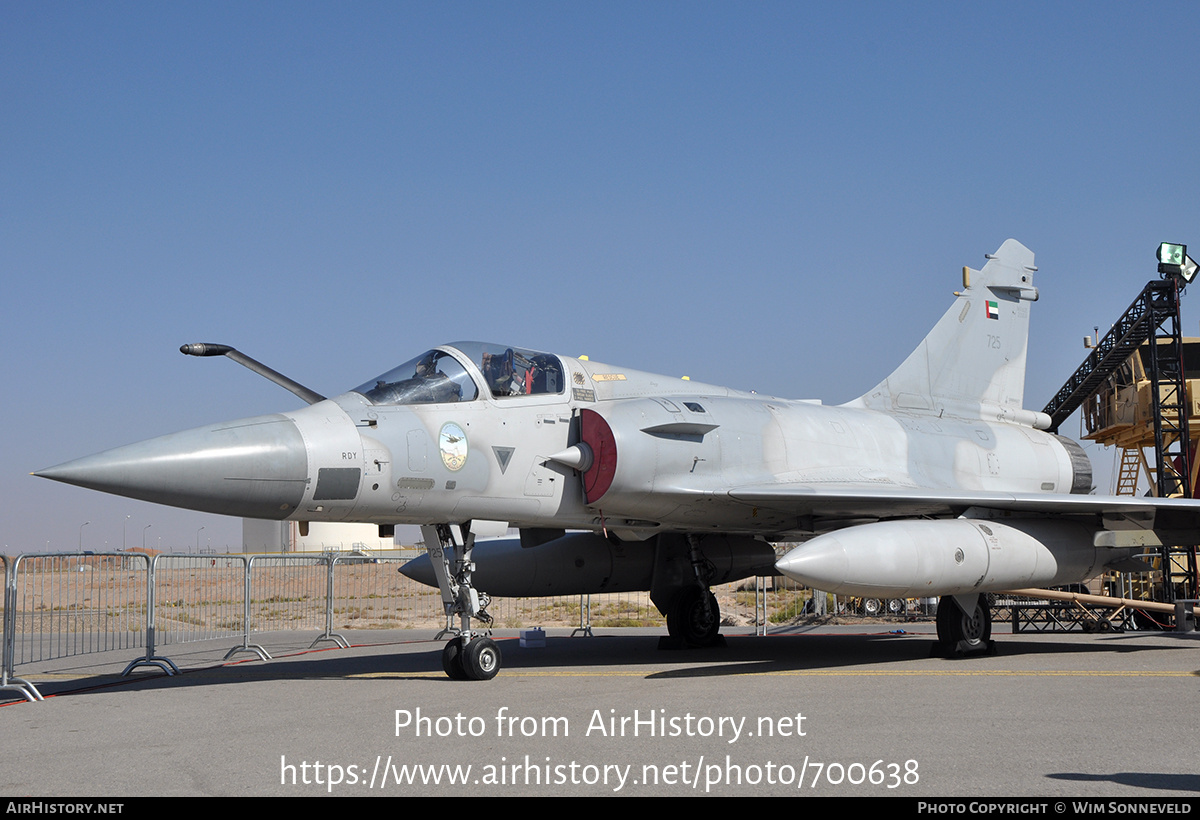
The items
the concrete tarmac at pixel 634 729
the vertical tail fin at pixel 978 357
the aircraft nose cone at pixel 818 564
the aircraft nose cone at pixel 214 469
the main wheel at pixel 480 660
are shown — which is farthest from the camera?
the vertical tail fin at pixel 978 357

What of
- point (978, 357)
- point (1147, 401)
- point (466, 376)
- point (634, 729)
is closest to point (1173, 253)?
point (1147, 401)

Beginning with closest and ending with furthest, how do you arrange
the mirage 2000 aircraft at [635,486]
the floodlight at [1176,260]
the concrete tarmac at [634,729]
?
the concrete tarmac at [634,729] → the mirage 2000 aircraft at [635,486] → the floodlight at [1176,260]

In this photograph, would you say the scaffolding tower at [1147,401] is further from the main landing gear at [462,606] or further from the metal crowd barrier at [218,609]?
the main landing gear at [462,606]

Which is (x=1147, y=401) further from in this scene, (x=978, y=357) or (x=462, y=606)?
(x=462, y=606)

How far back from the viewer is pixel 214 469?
6.97 metres

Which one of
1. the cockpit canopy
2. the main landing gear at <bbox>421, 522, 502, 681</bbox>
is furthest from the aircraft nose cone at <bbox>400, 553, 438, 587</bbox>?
the cockpit canopy

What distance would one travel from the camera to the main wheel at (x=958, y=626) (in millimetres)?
10258

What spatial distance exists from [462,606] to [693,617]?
4.01m

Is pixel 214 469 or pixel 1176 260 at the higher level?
pixel 1176 260

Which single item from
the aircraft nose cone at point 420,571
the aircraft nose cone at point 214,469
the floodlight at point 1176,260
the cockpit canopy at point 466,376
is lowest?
the aircraft nose cone at point 420,571

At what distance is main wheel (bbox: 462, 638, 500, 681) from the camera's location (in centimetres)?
833

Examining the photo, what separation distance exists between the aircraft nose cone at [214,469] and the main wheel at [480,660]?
1.96 m

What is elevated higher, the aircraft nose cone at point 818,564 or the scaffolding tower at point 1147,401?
the scaffolding tower at point 1147,401

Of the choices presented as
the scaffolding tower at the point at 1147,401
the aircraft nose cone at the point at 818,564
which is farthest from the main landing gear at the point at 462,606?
the scaffolding tower at the point at 1147,401
